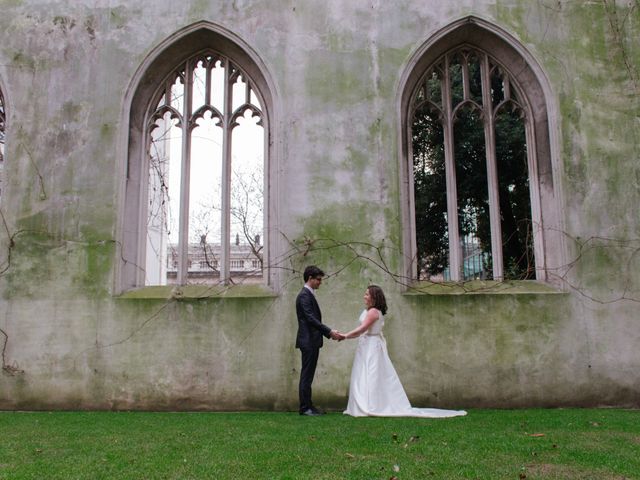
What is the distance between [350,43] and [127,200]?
3.72 m

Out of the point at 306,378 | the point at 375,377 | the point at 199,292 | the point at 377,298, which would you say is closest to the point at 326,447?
the point at 306,378

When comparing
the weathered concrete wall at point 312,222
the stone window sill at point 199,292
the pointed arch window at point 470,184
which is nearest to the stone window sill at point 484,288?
the weathered concrete wall at point 312,222

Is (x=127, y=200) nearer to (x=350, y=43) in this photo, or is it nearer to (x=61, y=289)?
(x=61, y=289)

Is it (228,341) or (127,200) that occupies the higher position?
(127,200)

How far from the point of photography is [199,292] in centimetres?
761

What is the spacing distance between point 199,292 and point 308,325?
69.2 inches

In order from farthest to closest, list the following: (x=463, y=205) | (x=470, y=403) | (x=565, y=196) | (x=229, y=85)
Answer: (x=463, y=205), (x=229, y=85), (x=565, y=196), (x=470, y=403)

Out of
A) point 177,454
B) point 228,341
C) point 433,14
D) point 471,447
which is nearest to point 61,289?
point 228,341

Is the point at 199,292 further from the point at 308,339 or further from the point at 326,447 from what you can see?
the point at 326,447

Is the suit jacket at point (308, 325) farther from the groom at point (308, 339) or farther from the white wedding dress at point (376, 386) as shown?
the white wedding dress at point (376, 386)

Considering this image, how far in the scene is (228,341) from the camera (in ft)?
24.3

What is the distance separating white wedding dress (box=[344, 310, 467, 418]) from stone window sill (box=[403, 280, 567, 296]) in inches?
36.6

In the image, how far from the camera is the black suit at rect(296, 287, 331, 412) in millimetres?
6555

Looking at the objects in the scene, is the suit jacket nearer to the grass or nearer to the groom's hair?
the groom's hair
